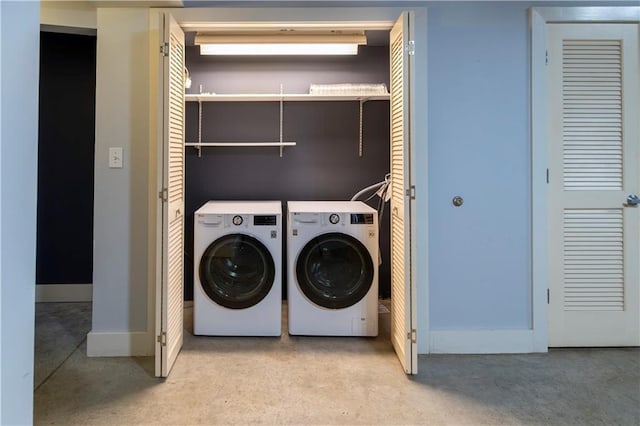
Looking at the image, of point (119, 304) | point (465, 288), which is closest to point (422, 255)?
point (465, 288)

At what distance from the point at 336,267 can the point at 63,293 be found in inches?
97.7

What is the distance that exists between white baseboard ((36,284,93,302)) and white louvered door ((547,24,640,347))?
11.9 ft

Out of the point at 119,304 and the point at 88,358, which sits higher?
the point at 119,304

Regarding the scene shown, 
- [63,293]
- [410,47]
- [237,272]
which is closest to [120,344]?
[237,272]

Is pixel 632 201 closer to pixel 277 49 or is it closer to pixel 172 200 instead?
pixel 277 49

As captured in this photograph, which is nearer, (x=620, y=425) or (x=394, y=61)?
(x=620, y=425)

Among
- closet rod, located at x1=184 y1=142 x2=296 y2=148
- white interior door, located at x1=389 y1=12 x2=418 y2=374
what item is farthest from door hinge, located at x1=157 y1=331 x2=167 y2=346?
closet rod, located at x1=184 y1=142 x2=296 y2=148

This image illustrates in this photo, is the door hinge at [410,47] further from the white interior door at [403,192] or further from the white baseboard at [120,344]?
the white baseboard at [120,344]

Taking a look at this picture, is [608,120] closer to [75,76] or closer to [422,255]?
[422,255]

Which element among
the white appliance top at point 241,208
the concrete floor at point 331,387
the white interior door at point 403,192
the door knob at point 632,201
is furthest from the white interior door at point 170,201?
the door knob at point 632,201

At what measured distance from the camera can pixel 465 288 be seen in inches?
100.0

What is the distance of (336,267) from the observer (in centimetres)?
277

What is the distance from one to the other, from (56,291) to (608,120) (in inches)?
Answer: 172

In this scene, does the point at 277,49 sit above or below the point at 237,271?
above
